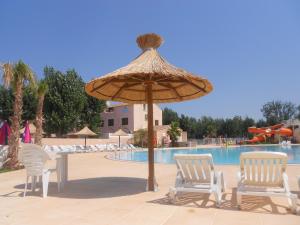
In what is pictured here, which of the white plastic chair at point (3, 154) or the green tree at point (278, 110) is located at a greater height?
the green tree at point (278, 110)

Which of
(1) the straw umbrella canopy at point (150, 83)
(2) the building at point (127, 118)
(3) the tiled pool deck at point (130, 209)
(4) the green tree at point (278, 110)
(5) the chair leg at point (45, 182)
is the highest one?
(4) the green tree at point (278, 110)

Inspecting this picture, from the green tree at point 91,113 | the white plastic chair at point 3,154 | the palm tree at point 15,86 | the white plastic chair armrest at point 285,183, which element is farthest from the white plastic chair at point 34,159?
the green tree at point 91,113

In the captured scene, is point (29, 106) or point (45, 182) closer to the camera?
point (45, 182)

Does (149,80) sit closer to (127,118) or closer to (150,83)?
(150,83)

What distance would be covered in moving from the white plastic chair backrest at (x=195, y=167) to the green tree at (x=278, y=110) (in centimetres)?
7541

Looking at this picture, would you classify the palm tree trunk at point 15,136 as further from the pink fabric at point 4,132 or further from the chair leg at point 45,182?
the chair leg at point 45,182

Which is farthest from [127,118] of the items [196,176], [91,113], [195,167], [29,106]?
[195,167]

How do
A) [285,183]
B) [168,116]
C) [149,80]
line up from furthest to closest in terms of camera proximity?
[168,116] → [149,80] → [285,183]

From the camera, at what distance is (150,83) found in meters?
7.09

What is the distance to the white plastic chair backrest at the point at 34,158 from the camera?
251 inches

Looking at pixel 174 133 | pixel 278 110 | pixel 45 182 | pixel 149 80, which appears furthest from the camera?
pixel 278 110

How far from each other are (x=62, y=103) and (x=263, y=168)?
34203 mm

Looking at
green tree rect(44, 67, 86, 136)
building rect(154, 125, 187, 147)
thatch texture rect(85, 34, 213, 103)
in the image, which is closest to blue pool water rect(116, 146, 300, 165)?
thatch texture rect(85, 34, 213, 103)

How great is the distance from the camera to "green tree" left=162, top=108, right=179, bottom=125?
65838 millimetres
